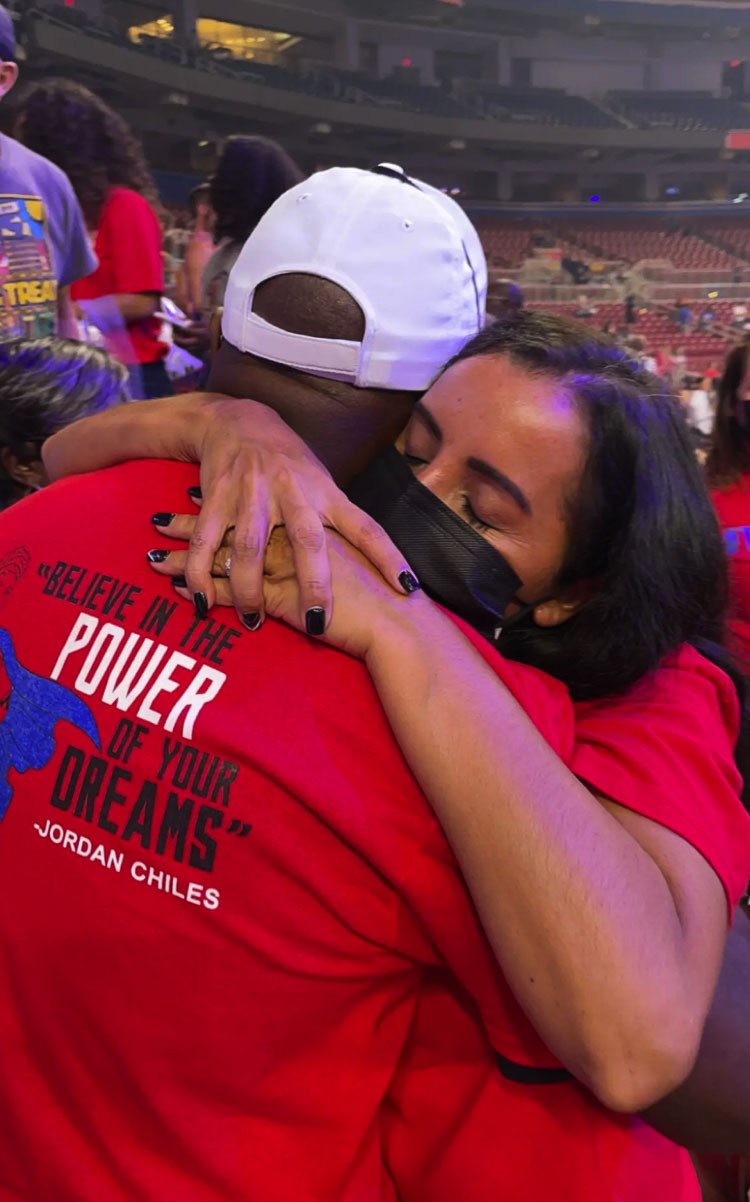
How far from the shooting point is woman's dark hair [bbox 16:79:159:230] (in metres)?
3.15

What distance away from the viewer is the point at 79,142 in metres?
3.15

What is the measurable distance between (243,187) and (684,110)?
33.4 ft

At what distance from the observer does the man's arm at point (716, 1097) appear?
0.84 metres

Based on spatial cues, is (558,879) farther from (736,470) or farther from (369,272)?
(736,470)

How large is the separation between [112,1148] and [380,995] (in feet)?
0.85

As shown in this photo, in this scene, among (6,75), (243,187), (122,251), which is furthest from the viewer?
(122,251)

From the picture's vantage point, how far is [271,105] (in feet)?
23.1

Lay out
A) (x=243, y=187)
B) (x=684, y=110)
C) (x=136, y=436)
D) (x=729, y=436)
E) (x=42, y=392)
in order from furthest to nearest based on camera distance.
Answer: (x=684, y=110) → (x=243, y=187) → (x=729, y=436) → (x=42, y=392) → (x=136, y=436)

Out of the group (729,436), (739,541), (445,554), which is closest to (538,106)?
(729,436)

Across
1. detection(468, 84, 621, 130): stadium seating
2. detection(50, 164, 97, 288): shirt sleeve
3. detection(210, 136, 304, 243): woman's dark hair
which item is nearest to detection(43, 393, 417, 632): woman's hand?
detection(50, 164, 97, 288): shirt sleeve

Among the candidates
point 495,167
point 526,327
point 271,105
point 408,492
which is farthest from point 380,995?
point 495,167

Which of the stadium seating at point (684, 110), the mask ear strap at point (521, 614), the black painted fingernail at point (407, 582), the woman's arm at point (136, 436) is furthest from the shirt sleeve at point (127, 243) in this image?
the stadium seating at point (684, 110)

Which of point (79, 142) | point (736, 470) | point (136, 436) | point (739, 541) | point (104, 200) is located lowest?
point (739, 541)

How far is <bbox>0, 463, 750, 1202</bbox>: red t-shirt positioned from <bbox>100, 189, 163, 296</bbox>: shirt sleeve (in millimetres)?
2627
